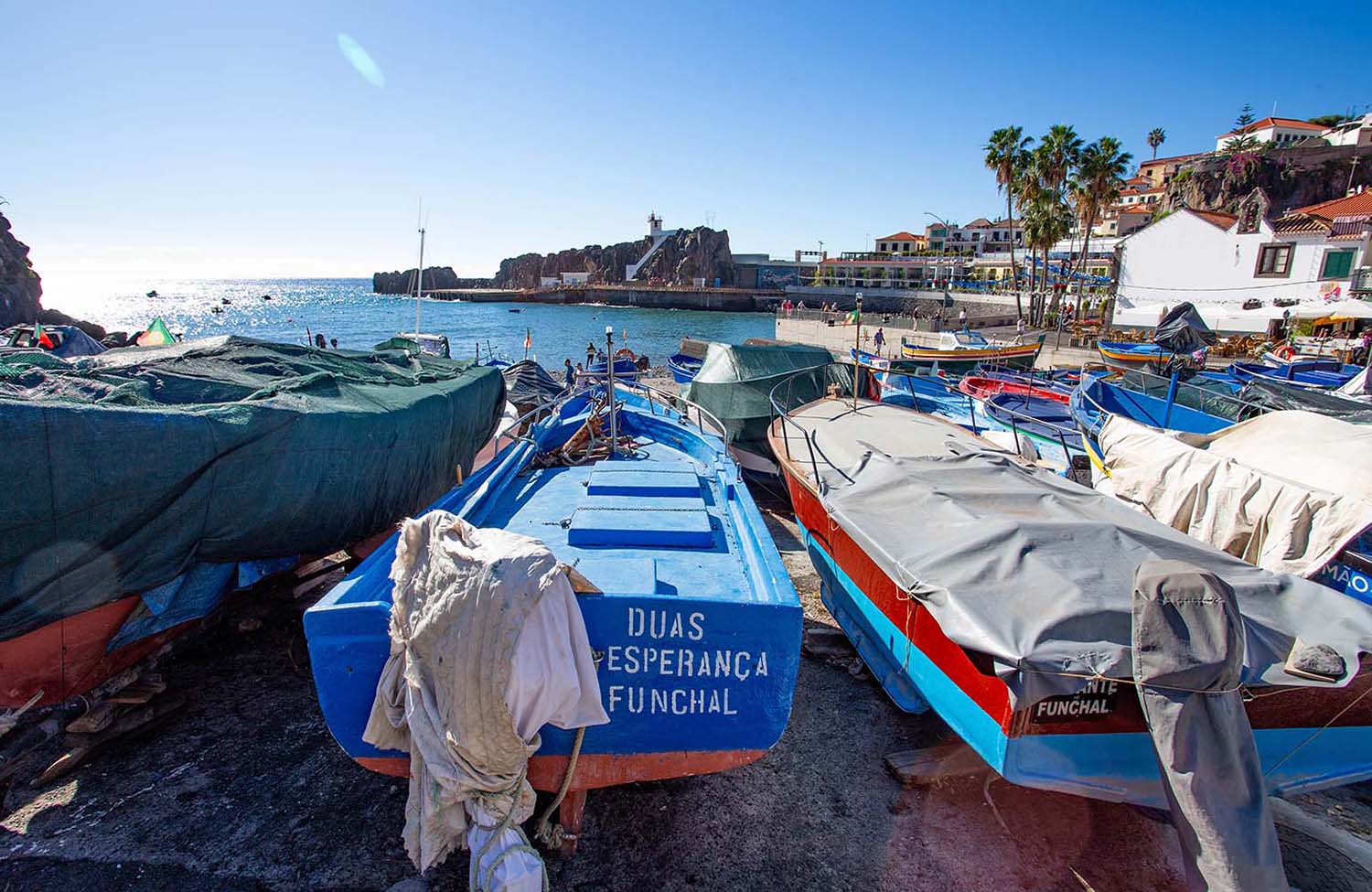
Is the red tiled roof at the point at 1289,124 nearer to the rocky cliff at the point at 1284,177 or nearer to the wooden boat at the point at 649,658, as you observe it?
the rocky cliff at the point at 1284,177

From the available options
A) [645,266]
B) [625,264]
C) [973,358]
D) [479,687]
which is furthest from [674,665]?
[625,264]

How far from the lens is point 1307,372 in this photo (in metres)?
16.9

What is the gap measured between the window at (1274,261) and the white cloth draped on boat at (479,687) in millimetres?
40287

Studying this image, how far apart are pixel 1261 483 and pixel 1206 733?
9.82ft

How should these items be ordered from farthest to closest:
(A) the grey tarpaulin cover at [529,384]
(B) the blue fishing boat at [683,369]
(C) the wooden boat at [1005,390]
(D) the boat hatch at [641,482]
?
1. (B) the blue fishing boat at [683,369]
2. (A) the grey tarpaulin cover at [529,384]
3. (C) the wooden boat at [1005,390]
4. (D) the boat hatch at [641,482]

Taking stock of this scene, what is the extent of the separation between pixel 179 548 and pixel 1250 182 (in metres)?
74.4

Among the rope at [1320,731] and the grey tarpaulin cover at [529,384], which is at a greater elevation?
the grey tarpaulin cover at [529,384]

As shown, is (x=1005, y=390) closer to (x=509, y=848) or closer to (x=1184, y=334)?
(x=1184, y=334)

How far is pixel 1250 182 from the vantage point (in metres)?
53.5

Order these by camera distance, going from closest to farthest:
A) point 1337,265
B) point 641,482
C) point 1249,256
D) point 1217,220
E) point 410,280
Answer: point 641,482
point 1337,265
point 1249,256
point 1217,220
point 410,280

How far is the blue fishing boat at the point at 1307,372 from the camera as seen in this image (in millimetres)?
15195

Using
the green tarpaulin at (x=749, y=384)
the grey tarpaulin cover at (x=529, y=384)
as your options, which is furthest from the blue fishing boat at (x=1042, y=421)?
the grey tarpaulin cover at (x=529, y=384)

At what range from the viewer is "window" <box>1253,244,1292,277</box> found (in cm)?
2984

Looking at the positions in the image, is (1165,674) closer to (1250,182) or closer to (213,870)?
(213,870)
